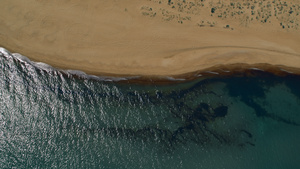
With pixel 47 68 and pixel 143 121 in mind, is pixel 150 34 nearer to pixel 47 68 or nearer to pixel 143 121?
pixel 143 121

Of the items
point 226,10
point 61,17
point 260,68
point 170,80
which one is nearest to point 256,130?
point 260,68

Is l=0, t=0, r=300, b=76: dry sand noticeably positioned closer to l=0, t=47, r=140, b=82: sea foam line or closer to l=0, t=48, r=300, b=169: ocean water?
l=0, t=47, r=140, b=82: sea foam line

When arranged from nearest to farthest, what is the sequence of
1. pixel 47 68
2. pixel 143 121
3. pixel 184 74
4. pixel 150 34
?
1. pixel 143 121
2. pixel 47 68
3. pixel 184 74
4. pixel 150 34

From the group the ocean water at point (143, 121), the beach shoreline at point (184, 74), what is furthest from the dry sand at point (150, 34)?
the ocean water at point (143, 121)

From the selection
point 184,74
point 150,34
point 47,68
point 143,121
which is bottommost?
point 143,121

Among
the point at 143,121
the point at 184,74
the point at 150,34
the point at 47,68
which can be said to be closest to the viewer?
the point at 143,121

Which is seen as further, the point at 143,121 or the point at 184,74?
the point at 184,74

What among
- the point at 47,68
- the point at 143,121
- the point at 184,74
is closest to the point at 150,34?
the point at 184,74
